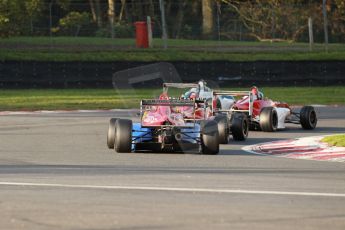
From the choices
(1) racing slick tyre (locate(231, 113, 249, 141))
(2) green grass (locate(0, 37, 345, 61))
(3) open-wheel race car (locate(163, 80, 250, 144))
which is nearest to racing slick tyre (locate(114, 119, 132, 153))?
(3) open-wheel race car (locate(163, 80, 250, 144))

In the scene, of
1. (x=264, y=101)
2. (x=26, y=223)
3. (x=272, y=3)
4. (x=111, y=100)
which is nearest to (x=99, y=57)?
(x=111, y=100)

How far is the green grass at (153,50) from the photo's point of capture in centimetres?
3712

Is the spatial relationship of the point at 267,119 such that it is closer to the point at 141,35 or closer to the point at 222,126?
the point at 222,126

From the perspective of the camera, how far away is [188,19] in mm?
51312

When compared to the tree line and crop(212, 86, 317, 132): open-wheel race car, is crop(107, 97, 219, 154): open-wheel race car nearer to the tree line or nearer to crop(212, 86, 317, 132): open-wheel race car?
crop(212, 86, 317, 132): open-wheel race car

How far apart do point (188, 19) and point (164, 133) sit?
34.8 metres

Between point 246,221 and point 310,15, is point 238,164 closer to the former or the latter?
point 246,221

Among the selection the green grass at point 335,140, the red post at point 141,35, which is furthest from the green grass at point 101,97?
the green grass at point 335,140

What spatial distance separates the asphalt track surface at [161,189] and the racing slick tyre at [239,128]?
0.41 m

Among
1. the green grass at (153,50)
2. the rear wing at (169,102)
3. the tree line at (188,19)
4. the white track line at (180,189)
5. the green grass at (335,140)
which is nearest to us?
the white track line at (180,189)

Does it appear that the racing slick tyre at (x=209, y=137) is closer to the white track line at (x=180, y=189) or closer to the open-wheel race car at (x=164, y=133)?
the open-wheel race car at (x=164, y=133)

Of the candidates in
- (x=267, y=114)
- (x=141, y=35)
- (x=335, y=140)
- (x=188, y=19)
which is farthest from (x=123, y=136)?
(x=188, y=19)

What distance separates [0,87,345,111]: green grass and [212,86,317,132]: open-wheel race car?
8300 millimetres

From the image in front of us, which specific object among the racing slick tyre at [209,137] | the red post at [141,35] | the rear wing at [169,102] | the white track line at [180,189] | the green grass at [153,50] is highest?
the red post at [141,35]
